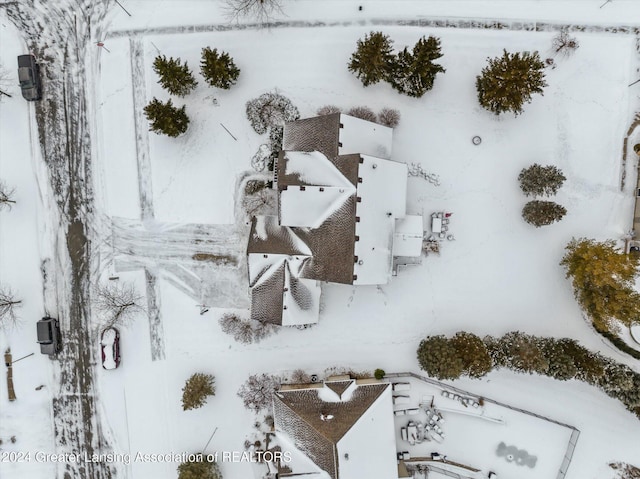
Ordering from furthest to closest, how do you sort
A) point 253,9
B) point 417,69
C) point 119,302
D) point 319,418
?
1. point 119,302
2. point 253,9
3. point 417,69
4. point 319,418

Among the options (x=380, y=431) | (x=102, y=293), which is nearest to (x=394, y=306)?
(x=380, y=431)

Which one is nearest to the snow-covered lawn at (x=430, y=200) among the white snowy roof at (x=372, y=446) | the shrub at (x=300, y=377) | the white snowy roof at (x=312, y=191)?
the shrub at (x=300, y=377)

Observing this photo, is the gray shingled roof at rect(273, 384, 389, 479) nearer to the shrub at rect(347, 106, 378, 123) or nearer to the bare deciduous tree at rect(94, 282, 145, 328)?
the bare deciduous tree at rect(94, 282, 145, 328)

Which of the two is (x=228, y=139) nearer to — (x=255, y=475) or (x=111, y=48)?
(x=111, y=48)

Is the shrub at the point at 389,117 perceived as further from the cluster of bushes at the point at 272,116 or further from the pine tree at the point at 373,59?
the cluster of bushes at the point at 272,116

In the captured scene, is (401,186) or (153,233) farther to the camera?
(153,233)

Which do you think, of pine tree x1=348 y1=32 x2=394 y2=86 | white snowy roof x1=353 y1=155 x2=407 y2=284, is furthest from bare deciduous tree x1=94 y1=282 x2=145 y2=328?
pine tree x1=348 y1=32 x2=394 y2=86

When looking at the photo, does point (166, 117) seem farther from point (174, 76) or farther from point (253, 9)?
point (253, 9)

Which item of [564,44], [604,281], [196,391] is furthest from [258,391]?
[564,44]
